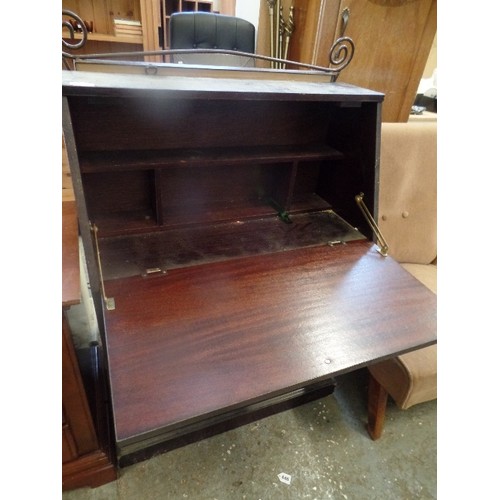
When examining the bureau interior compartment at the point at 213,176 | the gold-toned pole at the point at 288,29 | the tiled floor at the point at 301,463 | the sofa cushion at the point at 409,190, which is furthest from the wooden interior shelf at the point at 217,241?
the gold-toned pole at the point at 288,29

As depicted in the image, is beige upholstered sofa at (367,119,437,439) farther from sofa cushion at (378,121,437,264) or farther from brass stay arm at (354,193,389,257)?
brass stay arm at (354,193,389,257)

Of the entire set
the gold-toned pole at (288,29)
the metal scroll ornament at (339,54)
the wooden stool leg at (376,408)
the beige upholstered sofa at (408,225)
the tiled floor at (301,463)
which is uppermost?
the gold-toned pole at (288,29)

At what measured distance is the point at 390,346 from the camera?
71 cm

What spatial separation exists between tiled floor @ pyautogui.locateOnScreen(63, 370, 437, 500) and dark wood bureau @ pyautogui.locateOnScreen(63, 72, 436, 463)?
10 centimetres

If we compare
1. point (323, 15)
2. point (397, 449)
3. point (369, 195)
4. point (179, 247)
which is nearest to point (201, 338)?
point (179, 247)

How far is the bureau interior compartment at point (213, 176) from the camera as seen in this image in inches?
35.1

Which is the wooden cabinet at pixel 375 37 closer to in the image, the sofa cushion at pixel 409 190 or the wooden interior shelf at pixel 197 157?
the sofa cushion at pixel 409 190

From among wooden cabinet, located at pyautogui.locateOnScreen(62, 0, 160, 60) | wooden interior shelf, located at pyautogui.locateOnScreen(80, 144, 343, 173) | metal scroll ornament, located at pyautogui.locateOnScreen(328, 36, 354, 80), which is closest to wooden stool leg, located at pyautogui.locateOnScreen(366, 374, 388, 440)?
wooden interior shelf, located at pyautogui.locateOnScreen(80, 144, 343, 173)

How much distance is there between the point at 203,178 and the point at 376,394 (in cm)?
94

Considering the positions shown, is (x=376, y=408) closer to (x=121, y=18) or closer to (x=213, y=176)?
(x=213, y=176)

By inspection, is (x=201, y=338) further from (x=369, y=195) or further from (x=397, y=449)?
(x=397, y=449)

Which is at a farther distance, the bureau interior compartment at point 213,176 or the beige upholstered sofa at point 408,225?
the beige upholstered sofa at point 408,225

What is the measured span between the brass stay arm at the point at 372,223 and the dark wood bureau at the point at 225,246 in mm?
28

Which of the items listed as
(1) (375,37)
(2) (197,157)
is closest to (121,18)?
(1) (375,37)
